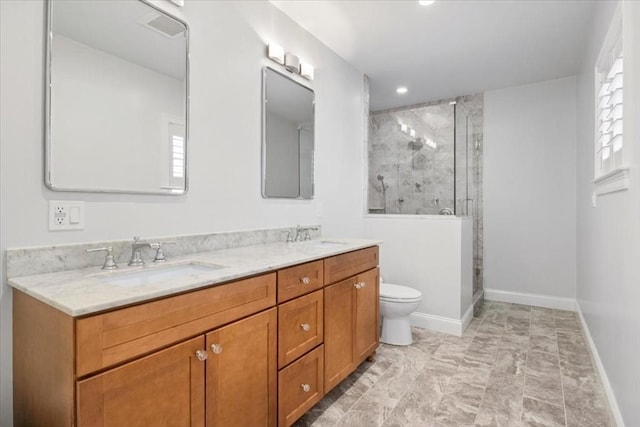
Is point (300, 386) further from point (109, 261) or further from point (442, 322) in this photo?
point (442, 322)

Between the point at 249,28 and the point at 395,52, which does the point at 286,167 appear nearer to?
the point at 249,28

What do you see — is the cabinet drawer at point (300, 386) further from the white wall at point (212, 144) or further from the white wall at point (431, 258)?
the white wall at point (431, 258)

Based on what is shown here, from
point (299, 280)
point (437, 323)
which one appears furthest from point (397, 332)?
point (299, 280)

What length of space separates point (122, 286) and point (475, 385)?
2.12 metres

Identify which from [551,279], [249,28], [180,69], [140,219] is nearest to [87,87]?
[180,69]

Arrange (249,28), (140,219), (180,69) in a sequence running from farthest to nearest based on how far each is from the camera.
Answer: (249,28) → (180,69) → (140,219)

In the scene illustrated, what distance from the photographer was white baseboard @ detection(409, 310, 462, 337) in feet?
9.87

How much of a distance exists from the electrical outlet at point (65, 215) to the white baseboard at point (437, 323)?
2.84 meters

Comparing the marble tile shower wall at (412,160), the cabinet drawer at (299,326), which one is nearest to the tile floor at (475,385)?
the cabinet drawer at (299,326)

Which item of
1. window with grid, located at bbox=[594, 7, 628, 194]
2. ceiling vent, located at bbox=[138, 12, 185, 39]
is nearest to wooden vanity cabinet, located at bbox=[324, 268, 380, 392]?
window with grid, located at bbox=[594, 7, 628, 194]

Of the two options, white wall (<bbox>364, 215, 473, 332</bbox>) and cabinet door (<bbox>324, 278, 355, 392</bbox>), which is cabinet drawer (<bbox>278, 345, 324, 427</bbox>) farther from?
white wall (<bbox>364, 215, 473, 332</bbox>)

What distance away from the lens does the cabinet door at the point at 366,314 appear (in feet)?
7.22

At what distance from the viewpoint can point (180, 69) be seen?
5.76ft

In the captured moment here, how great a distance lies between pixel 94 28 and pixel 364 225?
108 inches
